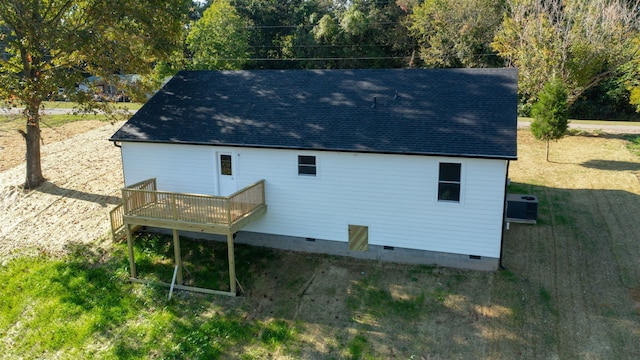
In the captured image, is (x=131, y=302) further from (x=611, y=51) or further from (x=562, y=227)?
(x=611, y=51)

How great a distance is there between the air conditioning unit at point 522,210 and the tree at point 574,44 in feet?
44.5


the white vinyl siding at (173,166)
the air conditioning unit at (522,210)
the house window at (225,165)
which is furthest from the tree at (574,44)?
the white vinyl siding at (173,166)

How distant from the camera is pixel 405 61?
42562mm

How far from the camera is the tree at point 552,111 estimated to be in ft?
70.6

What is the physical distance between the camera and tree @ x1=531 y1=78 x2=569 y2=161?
21531mm

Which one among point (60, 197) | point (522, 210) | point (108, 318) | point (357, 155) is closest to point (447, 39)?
point (522, 210)

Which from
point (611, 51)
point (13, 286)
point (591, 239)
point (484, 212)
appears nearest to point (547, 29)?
point (611, 51)

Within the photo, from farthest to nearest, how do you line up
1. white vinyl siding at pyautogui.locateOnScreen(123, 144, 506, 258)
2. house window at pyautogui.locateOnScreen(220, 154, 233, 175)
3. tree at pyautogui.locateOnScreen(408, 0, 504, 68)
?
1. tree at pyautogui.locateOnScreen(408, 0, 504, 68)
2. house window at pyautogui.locateOnScreen(220, 154, 233, 175)
3. white vinyl siding at pyautogui.locateOnScreen(123, 144, 506, 258)

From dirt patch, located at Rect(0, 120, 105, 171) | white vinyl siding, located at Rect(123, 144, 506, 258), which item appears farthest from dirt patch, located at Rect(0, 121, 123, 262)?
white vinyl siding, located at Rect(123, 144, 506, 258)

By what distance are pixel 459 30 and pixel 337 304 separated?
31280 millimetres

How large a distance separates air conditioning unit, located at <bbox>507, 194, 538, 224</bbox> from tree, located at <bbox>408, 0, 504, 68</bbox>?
2490cm

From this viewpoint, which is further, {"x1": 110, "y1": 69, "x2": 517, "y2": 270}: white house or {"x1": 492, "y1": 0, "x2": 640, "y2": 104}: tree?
{"x1": 492, "y1": 0, "x2": 640, "y2": 104}: tree

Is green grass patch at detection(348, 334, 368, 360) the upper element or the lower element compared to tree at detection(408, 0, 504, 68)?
lower

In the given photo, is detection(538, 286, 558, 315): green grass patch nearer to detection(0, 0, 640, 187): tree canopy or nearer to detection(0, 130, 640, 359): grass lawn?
detection(0, 130, 640, 359): grass lawn
